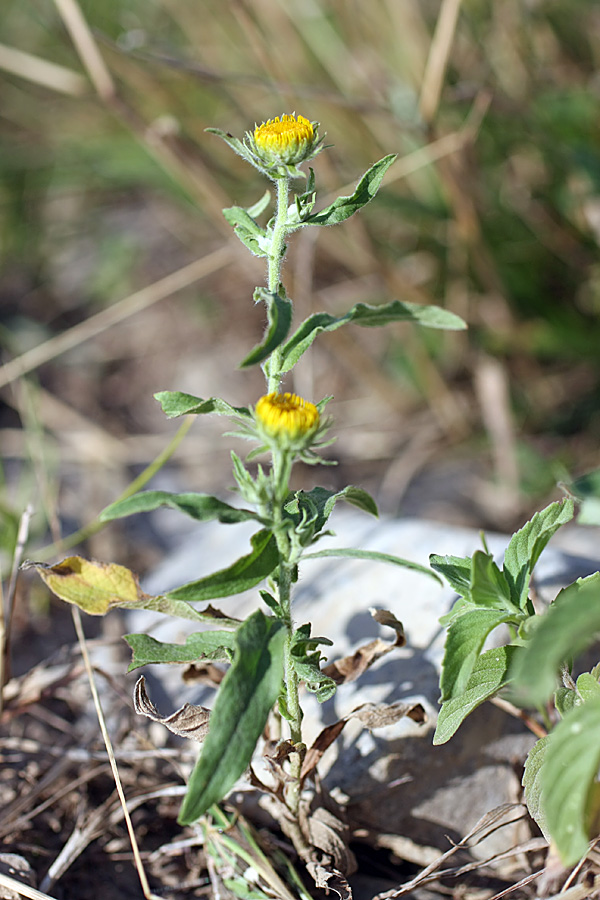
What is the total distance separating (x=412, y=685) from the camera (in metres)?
1.24

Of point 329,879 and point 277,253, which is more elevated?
point 277,253

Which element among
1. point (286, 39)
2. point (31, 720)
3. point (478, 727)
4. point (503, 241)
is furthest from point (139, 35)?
point (478, 727)

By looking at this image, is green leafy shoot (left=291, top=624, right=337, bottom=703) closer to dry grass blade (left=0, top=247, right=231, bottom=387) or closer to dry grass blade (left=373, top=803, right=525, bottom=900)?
dry grass blade (left=373, top=803, right=525, bottom=900)

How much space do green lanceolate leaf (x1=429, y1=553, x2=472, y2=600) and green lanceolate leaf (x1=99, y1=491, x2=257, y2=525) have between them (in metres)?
0.26

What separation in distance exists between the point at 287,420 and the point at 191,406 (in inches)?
6.9

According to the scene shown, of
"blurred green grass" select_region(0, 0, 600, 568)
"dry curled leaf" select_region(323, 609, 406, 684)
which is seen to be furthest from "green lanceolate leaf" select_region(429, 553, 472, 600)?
"blurred green grass" select_region(0, 0, 600, 568)

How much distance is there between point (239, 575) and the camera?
891 millimetres

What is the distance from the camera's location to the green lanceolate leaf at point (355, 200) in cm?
97

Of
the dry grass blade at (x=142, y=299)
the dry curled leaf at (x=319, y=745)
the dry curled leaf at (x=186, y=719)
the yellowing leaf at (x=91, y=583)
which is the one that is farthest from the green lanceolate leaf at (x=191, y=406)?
the dry grass blade at (x=142, y=299)

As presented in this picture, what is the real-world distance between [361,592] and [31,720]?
703mm

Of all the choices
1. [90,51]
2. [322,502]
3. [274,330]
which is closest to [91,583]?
[322,502]

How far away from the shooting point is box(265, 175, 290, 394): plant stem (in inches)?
38.0

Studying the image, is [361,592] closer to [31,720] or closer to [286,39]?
[31,720]

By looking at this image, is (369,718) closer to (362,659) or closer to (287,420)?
(362,659)
